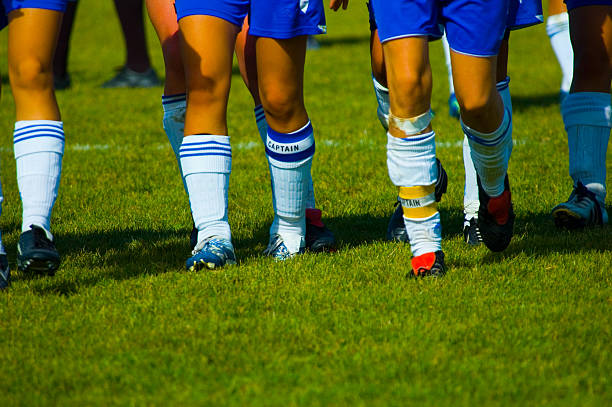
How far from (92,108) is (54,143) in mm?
6253

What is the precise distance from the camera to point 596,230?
4.66 metres

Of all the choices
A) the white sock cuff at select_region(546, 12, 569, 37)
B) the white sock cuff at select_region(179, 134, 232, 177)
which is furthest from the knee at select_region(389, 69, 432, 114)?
the white sock cuff at select_region(546, 12, 569, 37)

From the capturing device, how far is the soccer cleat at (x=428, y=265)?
3.72 m

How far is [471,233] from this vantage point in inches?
177

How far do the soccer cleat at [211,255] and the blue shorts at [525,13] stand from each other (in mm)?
1607

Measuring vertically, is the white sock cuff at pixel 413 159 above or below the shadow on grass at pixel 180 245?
above

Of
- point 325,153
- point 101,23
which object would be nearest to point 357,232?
point 325,153

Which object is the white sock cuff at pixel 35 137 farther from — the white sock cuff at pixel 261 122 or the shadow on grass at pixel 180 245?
the white sock cuff at pixel 261 122

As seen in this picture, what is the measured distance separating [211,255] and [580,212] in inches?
76.6

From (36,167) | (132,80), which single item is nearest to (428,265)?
(36,167)

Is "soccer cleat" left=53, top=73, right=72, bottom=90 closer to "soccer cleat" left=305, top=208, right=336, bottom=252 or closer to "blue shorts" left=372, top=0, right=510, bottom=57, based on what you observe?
"soccer cleat" left=305, top=208, right=336, bottom=252

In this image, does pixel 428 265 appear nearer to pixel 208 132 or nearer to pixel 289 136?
pixel 289 136

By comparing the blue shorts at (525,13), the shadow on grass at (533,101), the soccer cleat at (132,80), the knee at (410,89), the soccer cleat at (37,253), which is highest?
the blue shorts at (525,13)

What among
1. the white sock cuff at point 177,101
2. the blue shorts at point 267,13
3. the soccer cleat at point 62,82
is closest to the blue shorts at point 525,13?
the blue shorts at point 267,13
